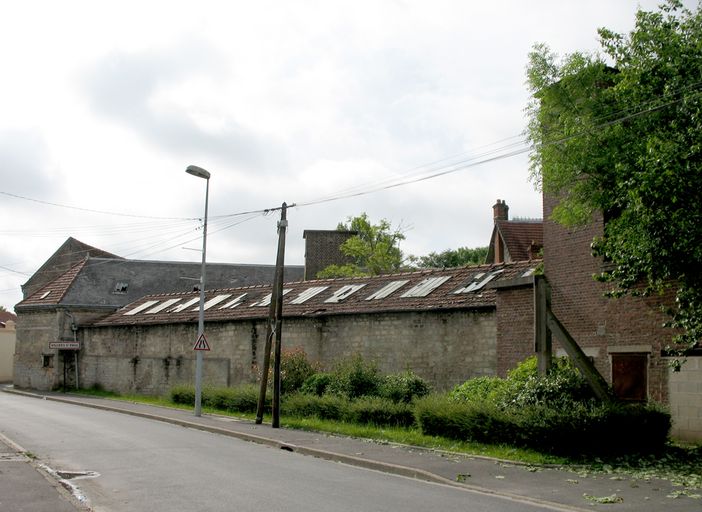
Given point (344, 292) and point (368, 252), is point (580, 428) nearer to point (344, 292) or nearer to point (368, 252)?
point (344, 292)

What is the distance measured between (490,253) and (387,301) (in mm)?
25731

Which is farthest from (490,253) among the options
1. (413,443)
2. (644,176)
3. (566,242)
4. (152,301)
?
(644,176)

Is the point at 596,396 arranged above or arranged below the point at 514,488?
above

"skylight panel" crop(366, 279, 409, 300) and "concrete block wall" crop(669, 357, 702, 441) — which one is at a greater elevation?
"skylight panel" crop(366, 279, 409, 300)

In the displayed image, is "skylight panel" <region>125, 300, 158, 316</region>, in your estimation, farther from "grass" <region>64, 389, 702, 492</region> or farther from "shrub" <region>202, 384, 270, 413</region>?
"grass" <region>64, 389, 702, 492</region>

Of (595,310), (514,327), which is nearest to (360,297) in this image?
(514,327)

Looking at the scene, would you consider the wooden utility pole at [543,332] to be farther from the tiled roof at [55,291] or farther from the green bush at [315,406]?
the tiled roof at [55,291]

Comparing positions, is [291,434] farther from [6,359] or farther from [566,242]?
[6,359]

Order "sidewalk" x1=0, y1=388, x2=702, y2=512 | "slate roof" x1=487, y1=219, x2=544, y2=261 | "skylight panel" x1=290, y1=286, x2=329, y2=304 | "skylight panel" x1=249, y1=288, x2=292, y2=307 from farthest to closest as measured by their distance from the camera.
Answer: "slate roof" x1=487, y1=219, x2=544, y2=261, "skylight panel" x1=249, y1=288, x2=292, y2=307, "skylight panel" x1=290, y1=286, x2=329, y2=304, "sidewalk" x1=0, y1=388, x2=702, y2=512

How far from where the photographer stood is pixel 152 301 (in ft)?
138

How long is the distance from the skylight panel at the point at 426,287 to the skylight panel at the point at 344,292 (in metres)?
3.15

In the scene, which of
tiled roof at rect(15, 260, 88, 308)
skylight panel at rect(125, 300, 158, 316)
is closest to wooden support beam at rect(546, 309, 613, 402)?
skylight panel at rect(125, 300, 158, 316)

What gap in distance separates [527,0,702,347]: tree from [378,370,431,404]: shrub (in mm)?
7778

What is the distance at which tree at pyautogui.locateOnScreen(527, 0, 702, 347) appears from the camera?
12.0m
